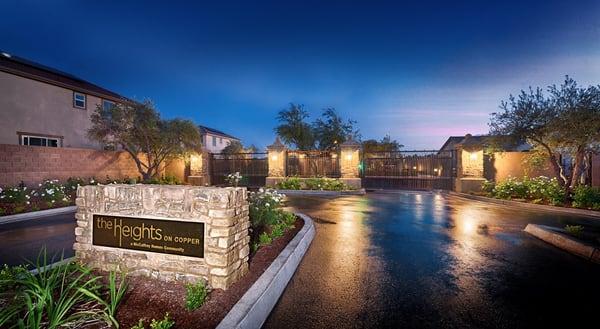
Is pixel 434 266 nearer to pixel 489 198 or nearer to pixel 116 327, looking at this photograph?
pixel 116 327

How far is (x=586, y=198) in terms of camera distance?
10531mm

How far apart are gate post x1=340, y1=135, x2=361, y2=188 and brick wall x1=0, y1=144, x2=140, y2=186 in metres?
15.1

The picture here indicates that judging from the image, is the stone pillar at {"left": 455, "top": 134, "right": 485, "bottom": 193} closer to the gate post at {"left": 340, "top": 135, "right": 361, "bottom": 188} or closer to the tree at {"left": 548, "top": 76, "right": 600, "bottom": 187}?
the tree at {"left": 548, "top": 76, "right": 600, "bottom": 187}

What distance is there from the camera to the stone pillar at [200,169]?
71.8ft

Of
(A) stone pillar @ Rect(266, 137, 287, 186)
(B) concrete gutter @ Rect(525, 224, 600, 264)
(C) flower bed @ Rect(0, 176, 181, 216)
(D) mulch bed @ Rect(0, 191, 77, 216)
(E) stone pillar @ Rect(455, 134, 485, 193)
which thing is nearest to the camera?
(B) concrete gutter @ Rect(525, 224, 600, 264)

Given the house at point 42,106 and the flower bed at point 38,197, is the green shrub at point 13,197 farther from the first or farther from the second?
the house at point 42,106

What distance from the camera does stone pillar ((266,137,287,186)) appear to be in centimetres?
1992

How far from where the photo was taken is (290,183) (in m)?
18.7

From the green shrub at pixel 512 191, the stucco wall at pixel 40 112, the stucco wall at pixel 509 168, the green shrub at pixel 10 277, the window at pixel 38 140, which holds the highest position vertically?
the stucco wall at pixel 40 112

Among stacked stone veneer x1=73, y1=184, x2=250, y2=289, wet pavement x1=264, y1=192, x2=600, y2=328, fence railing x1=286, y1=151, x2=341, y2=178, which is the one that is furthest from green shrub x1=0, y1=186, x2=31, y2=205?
fence railing x1=286, y1=151, x2=341, y2=178

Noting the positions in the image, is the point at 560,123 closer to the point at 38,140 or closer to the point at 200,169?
the point at 200,169

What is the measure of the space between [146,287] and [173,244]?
71cm

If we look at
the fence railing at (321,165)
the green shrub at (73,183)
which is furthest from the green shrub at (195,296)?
the fence railing at (321,165)

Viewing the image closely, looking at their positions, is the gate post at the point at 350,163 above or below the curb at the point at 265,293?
above
